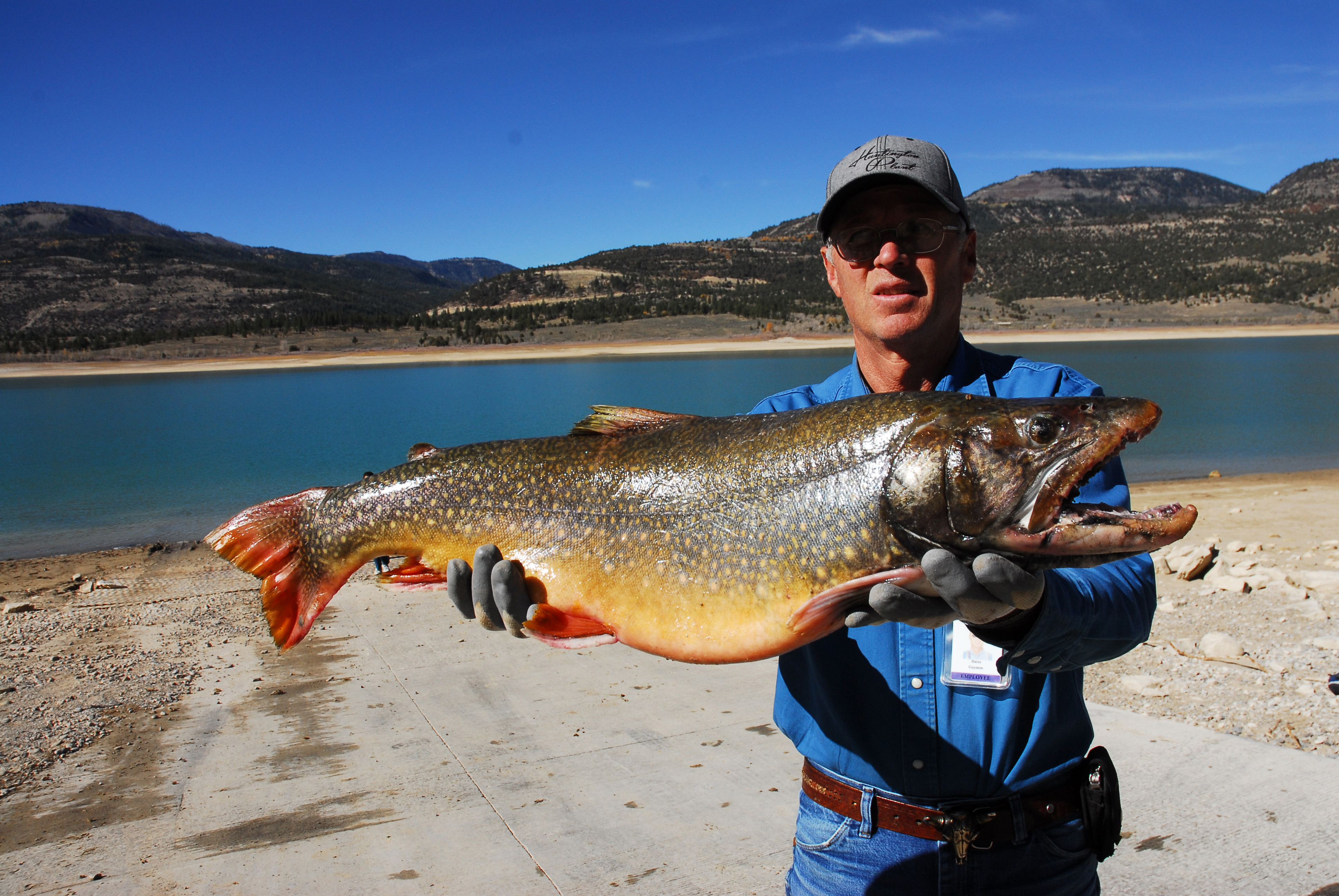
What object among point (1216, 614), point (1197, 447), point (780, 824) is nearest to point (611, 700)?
point (780, 824)

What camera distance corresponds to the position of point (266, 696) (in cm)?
631

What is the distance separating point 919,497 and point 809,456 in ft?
1.06

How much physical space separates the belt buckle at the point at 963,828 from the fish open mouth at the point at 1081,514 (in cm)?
68

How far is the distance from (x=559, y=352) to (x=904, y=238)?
72716 millimetres

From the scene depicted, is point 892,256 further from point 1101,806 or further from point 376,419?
point 376,419

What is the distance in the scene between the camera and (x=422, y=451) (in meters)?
3.07

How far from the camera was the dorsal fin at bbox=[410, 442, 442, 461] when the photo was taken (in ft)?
9.80

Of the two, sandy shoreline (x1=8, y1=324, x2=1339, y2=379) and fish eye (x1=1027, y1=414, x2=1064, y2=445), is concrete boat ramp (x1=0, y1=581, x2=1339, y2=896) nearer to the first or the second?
fish eye (x1=1027, y1=414, x2=1064, y2=445)

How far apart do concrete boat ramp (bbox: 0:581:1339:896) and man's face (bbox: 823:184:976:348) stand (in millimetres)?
2554

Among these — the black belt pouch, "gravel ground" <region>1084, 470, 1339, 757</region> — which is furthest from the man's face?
"gravel ground" <region>1084, 470, 1339, 757</region>

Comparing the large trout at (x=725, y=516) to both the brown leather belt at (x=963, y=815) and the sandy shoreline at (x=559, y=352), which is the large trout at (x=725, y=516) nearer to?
the brown leather belt at (x=963, y=815)

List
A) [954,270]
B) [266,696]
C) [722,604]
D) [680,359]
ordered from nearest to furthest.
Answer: [722,604], [954,270], [266,696], [680,359]

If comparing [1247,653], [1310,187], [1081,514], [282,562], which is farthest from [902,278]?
[1310,187]

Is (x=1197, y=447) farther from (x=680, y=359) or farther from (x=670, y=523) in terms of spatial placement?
(x=680, y=359)
